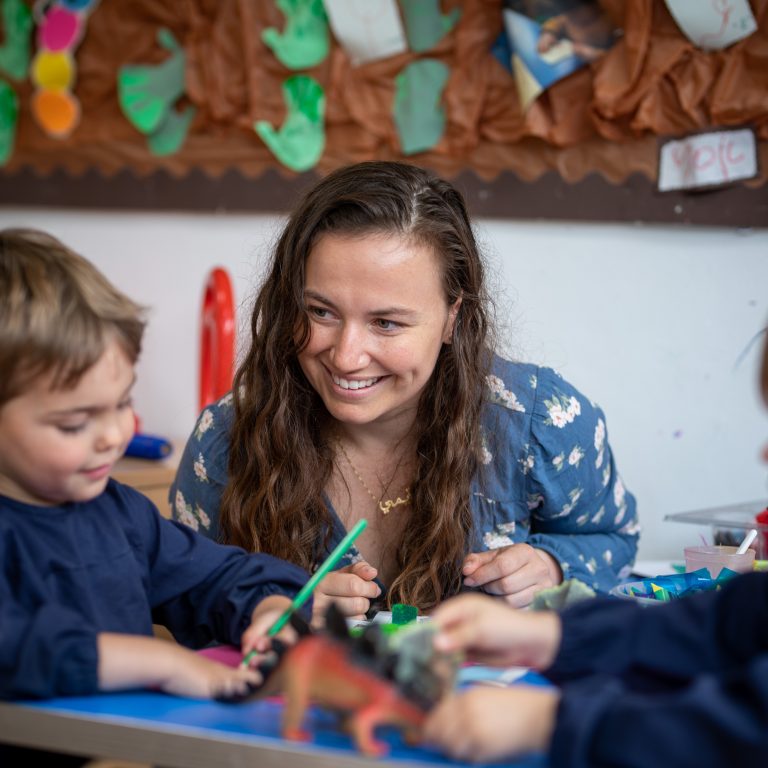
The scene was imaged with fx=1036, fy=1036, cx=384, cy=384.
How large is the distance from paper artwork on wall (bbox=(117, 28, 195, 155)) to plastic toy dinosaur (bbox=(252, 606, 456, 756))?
5.87ft

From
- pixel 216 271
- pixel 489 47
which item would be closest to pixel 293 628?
pixel 216 271

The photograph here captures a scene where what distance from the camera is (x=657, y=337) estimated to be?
2.00 m

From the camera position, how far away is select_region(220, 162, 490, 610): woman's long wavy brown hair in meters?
1.24

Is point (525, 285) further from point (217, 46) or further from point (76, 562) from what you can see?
point (76, 562)

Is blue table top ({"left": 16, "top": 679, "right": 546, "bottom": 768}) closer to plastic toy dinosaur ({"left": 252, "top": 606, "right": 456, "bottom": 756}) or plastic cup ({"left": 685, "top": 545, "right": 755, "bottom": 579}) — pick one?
plastic toy dinosaur ({"left": 252, "top": 606, "right": 456, "bottom": 756})

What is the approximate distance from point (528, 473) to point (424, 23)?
1.07 meters

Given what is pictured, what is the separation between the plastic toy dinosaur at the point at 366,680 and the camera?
649 millimetres

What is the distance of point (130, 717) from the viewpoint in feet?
A: 2.34

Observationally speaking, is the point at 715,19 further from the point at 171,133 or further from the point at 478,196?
the point at 171,133

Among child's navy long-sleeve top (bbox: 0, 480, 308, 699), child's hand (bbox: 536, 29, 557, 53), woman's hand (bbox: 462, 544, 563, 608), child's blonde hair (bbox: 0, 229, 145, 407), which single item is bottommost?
woman's hand (bbox: 462, 544, 563, 608)

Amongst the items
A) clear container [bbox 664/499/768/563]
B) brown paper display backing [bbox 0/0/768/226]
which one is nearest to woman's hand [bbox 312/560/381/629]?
clear container [bbox 664/499/768/563]

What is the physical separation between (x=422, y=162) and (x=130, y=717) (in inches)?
60.7

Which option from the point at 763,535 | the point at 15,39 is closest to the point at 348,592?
the point at 763,535

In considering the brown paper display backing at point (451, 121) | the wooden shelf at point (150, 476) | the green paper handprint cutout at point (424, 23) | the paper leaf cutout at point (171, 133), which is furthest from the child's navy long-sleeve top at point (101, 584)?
the paper leaf cutout at point (171, 133)
